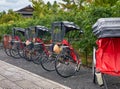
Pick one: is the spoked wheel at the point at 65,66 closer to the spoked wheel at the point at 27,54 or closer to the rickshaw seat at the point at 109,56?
the rickshaw seat at the point at 109,56

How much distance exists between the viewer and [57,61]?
746 centimetres

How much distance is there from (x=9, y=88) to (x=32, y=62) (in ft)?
14.1

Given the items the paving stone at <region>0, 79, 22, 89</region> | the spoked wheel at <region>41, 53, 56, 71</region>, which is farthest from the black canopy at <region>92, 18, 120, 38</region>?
the spoked wheel at <region>41, 53, 56, 71</region>

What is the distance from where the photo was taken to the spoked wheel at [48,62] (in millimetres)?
8250

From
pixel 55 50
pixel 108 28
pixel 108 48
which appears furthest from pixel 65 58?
pixel 108 28

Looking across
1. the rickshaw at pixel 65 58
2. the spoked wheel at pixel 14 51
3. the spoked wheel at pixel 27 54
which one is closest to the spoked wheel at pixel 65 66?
the rickshaw at pixel 65 58

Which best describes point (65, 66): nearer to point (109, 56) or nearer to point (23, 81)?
point (23, 81)

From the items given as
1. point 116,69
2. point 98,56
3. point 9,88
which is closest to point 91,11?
point 98,56

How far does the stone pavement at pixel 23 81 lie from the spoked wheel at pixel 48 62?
640mm

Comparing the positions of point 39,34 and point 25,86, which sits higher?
point 39,34

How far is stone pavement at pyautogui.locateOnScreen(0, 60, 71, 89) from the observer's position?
6340mm

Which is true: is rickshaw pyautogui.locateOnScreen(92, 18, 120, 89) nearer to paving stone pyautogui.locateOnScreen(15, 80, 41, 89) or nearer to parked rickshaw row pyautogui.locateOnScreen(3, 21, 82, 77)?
paving stone pyautogui.locateOnScreen(15, 80, 41, 89)

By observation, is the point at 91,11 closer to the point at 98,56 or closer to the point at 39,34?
the point at 98,56

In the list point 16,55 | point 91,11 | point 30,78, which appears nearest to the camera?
point 30,78
